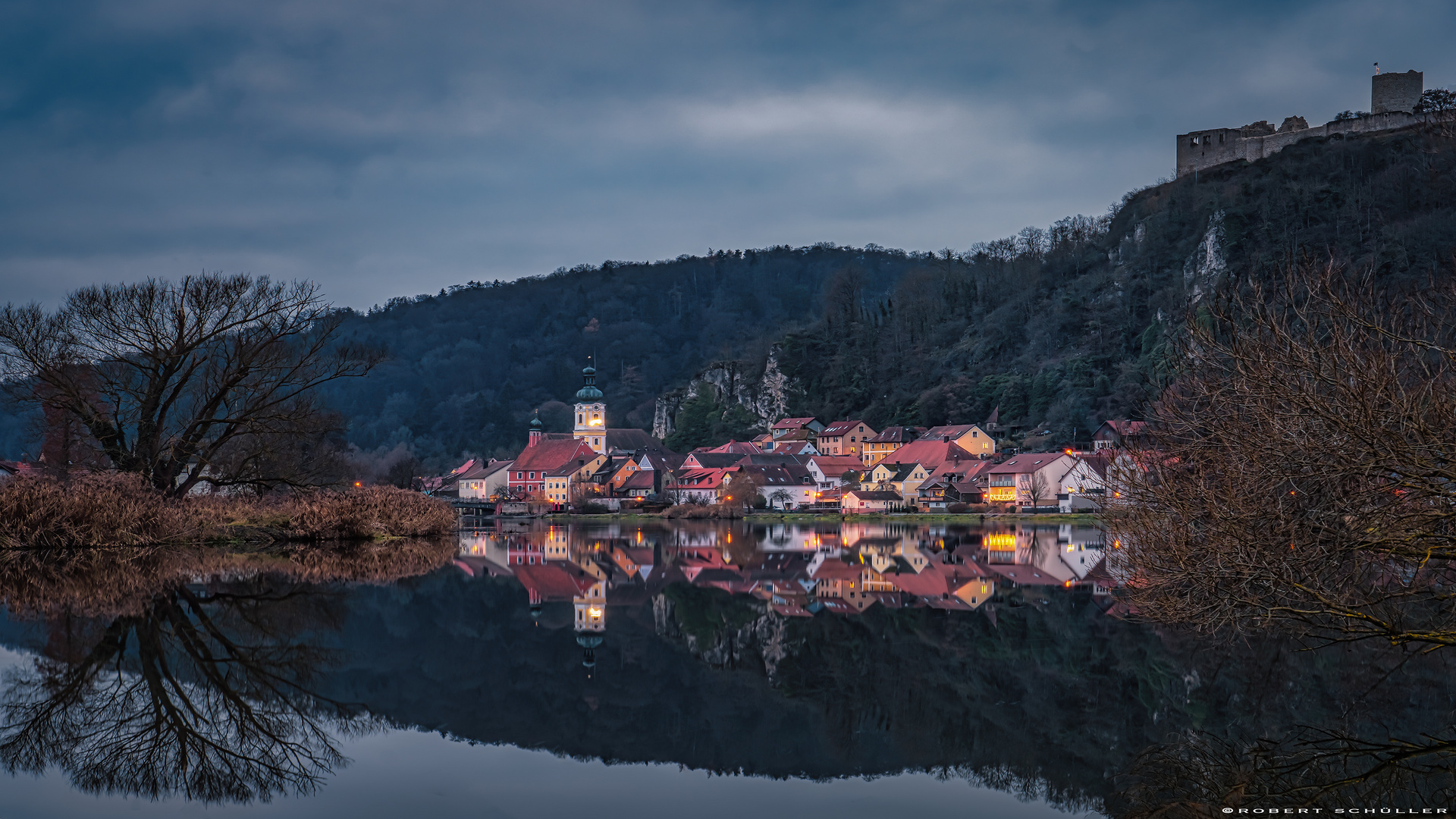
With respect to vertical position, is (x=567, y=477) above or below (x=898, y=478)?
below

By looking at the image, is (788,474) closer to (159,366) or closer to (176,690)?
(159,366)

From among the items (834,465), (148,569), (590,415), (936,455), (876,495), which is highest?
(590,415)

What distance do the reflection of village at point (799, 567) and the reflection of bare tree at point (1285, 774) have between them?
7536mm

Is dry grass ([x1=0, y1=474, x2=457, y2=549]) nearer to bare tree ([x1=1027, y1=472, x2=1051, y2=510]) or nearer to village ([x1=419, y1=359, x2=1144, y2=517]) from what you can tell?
village ([x1=419, y1=359, x2=1144, y2=517])

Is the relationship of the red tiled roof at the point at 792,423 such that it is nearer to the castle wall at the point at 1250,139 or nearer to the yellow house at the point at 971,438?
the yellow house at the point at 971,438

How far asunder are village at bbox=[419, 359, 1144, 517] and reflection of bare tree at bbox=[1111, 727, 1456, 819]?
5972 centimetres

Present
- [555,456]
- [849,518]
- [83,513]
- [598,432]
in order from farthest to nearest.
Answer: [598,432] → [555,456] → [849,518] → [83,513]

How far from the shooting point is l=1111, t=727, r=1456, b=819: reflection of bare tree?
6246mm

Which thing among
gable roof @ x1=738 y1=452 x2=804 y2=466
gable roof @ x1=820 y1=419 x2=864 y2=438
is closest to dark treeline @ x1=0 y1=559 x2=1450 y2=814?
gable roof @ x1=738 y1=452 x2=804 y2=466

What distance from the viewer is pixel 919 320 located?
138m

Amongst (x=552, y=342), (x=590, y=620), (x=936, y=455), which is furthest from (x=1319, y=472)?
(x=552, y=342)

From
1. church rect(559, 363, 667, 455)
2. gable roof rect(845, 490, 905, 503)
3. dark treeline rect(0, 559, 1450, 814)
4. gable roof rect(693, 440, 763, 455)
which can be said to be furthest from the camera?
church rect(559, 363, 667, 455)

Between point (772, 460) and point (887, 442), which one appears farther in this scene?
point (887, 442)

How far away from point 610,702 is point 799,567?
18.1 metres
